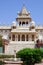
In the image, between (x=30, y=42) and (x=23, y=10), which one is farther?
(x=23, y=10)

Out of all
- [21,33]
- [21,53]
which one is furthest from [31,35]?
[21,53]

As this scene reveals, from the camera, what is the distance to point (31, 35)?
67.6m

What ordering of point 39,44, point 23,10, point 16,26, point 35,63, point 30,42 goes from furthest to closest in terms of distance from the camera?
point 23,10, point 16,26, point 30,42, point 39,44, point 35,63

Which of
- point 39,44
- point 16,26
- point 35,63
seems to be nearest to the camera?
point 35,63

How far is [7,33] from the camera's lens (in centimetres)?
7112

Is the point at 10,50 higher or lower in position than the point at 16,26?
lower

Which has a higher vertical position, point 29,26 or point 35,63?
point 29,26

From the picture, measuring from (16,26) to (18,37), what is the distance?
118 inches

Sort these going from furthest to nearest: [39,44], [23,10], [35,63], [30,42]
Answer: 1. [23,10]
2. [30,42]
3. [39,44]
4. [35,63]

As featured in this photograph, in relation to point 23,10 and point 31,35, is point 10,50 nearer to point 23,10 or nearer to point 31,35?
point 31,35

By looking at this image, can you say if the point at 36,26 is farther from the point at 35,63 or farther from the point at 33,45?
the point at 35,63

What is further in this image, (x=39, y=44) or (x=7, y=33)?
(x=7, y=33)

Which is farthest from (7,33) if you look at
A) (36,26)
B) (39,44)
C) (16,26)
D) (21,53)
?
(21,53)

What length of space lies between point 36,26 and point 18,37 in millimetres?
6428
